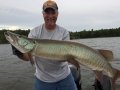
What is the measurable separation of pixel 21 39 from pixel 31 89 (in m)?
6.60

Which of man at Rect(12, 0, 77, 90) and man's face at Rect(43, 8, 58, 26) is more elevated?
man's face at Rect(43, 8, 58, 26)

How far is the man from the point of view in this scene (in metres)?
3.50

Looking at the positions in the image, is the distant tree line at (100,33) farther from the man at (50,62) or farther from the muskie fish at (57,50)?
the muskie fish at (57,50)

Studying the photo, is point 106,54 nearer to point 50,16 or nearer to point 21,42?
point 50,16

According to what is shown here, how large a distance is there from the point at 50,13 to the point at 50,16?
0.25 ft

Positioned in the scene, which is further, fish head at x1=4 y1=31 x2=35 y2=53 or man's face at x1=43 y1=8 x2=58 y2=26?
man's face at x1=43 y1=8 x2=58 y2=26

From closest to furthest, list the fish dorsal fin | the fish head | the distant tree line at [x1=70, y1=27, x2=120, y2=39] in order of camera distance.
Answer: the fish head → the fish dorsal fin → the distant tree line at [x1=70, y1=27, x2=120, y2=39]

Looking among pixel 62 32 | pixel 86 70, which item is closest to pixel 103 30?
pixel 86 70

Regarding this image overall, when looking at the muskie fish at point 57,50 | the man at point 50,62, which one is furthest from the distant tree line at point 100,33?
the muskie fish at point 57,50

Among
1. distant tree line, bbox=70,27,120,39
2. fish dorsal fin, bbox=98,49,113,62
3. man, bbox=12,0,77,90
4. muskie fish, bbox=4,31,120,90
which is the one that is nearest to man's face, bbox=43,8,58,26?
man, bbox=12,0,77,90

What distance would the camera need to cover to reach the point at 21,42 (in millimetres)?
3164

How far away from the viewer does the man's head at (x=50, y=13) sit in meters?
3.47

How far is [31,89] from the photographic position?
366 inches

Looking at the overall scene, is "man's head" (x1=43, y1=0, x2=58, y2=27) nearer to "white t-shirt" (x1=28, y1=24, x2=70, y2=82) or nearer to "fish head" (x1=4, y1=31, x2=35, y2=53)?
"white t-shirt" (x1=28, y1=24, x2=70, y2=82)
